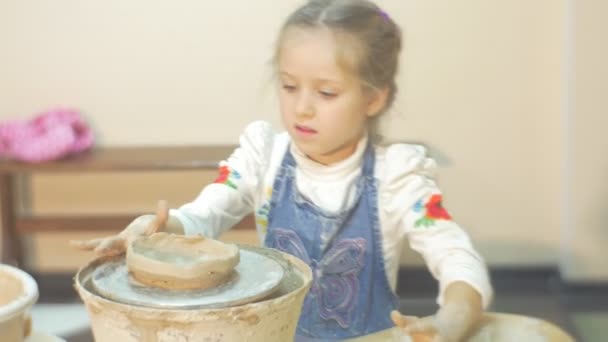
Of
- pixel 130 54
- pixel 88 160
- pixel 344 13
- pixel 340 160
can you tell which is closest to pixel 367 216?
pixel 340 160

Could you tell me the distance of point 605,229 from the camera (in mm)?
2553

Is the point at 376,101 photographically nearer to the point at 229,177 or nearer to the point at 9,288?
the point at 229,177

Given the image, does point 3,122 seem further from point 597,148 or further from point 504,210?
point 597,148

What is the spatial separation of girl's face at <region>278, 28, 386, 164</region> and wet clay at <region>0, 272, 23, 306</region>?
0.41 metres

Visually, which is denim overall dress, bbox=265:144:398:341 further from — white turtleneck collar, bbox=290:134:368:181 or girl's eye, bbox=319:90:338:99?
girl's eye, bbox=319:90:338:99

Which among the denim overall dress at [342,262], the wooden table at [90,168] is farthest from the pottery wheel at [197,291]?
the wooden table at [90,168]

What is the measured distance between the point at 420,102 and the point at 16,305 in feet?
6.45

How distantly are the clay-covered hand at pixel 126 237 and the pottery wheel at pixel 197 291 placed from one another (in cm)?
3

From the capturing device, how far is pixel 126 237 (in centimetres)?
87

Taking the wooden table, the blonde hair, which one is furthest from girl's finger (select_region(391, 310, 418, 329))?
the wooden table

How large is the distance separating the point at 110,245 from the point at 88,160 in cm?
167

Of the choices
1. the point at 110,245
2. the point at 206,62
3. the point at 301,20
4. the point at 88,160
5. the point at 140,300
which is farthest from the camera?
the point at 206,62

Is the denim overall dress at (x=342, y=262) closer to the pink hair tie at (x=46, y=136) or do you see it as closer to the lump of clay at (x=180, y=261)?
the lump of clay at (x=180, y=261)

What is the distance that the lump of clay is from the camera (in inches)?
28.9
